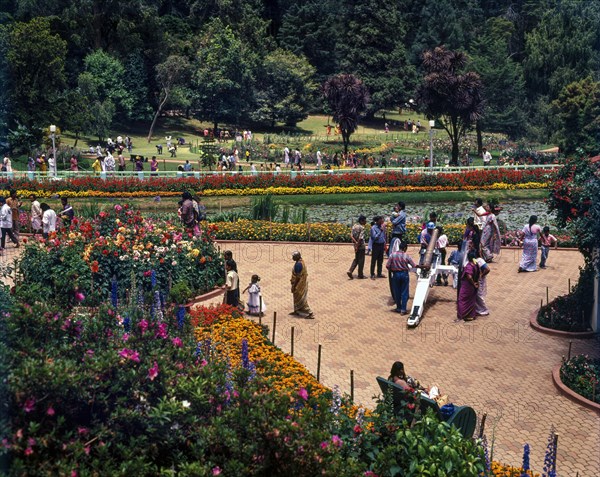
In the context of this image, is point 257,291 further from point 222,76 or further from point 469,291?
point 222,76

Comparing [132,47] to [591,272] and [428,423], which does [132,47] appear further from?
[428,423]

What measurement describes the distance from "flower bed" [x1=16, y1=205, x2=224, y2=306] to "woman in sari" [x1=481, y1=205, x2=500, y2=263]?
5360mm

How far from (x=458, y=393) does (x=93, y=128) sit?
126ft

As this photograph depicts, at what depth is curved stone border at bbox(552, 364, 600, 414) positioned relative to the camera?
1134cm

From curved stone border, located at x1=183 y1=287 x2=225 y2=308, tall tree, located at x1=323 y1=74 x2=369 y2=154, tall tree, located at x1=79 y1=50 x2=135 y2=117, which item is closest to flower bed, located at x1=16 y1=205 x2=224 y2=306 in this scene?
curved stone border, located at x1=183 y1=287 x2=225 y2=308

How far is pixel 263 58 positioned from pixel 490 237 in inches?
1640

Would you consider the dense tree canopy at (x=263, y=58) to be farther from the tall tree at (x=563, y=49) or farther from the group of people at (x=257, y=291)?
the group of people at (x=257, y=291)

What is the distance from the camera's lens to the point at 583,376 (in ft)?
39.0

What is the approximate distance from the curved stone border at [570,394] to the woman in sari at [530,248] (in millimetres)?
6327

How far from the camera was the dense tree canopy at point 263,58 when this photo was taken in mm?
51250

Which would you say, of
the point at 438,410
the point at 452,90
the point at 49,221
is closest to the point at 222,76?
the point at 452,90

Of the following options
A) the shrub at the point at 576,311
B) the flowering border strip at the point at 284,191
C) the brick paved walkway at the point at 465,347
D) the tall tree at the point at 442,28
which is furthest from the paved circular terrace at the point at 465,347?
the tall tree at the point at 442,28

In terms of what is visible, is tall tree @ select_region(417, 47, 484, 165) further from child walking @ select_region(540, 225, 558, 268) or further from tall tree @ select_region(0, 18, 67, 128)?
child walking @ select_region(540, 225, 558, 268)

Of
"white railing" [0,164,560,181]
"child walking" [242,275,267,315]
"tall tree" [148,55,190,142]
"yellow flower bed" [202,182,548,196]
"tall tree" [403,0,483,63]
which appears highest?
"tall tree" [403,0,483,63]
